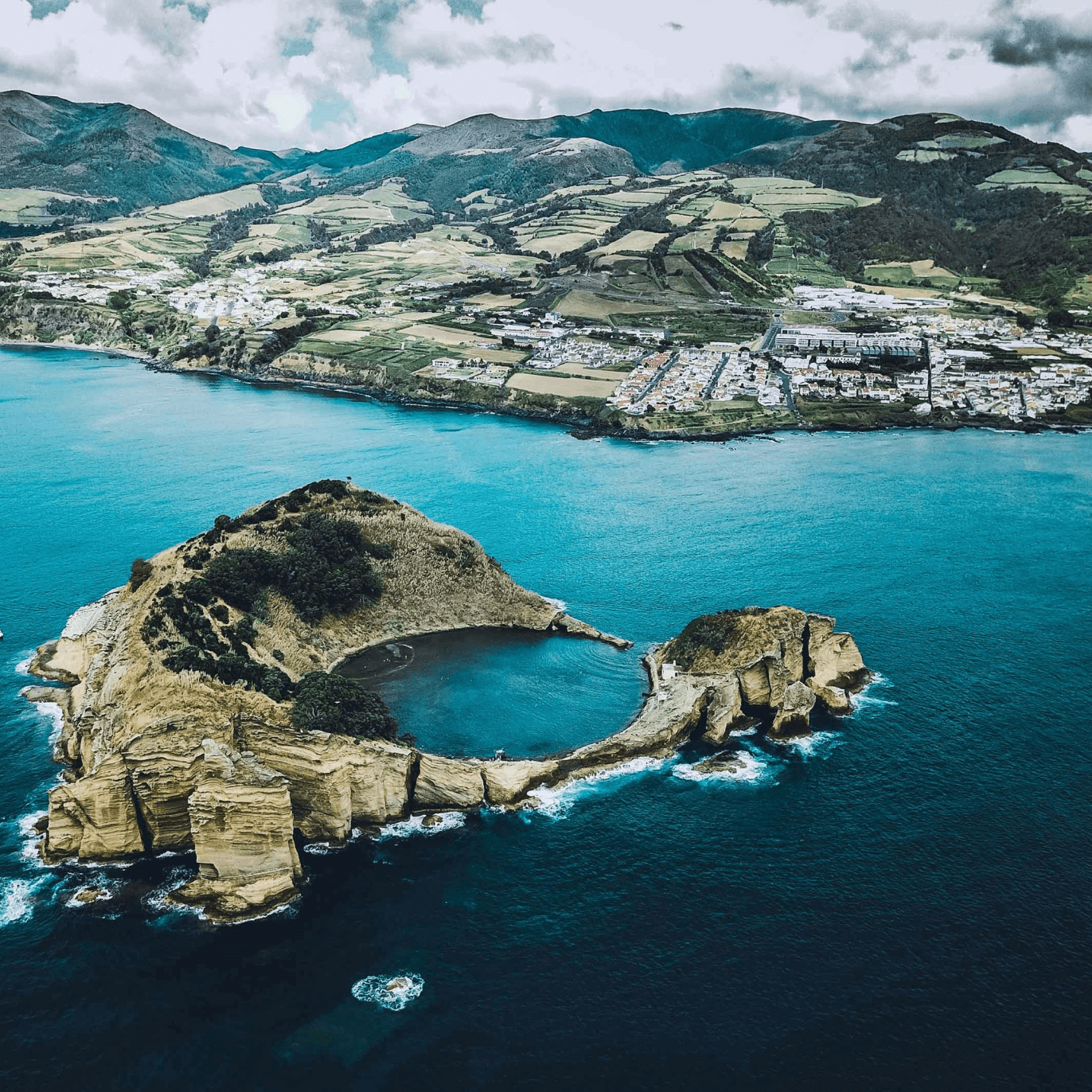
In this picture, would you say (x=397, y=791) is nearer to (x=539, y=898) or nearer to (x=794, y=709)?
(x=539, y=898)

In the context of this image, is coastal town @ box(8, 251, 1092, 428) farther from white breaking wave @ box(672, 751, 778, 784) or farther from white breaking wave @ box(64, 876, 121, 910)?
white breaking wave @ box(64, 876, 121, 910)

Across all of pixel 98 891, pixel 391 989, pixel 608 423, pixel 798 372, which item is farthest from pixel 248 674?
pixel 798 372

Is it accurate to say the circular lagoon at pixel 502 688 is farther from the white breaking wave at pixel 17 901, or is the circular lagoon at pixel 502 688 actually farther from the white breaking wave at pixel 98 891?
the white breaking wave at pixel 17 901

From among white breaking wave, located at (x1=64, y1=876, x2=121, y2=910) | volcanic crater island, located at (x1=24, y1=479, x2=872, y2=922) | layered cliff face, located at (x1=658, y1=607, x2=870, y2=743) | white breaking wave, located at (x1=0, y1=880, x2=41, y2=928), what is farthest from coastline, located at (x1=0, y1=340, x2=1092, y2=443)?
white breaking wave, located at (x1=0, y1=880, x2=41, y2=928)

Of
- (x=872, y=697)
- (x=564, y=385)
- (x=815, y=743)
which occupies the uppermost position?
(x=564, y=385)

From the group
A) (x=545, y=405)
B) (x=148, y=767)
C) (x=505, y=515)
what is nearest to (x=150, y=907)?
(x=148, y=767)

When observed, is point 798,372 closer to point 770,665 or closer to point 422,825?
point 770,665

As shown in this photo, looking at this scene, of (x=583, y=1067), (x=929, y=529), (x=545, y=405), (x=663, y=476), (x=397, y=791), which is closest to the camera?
(x=583, y=1067)

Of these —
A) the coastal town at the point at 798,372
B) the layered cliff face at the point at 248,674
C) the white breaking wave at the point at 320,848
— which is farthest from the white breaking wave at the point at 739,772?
the coastal town at the point at 798,372
